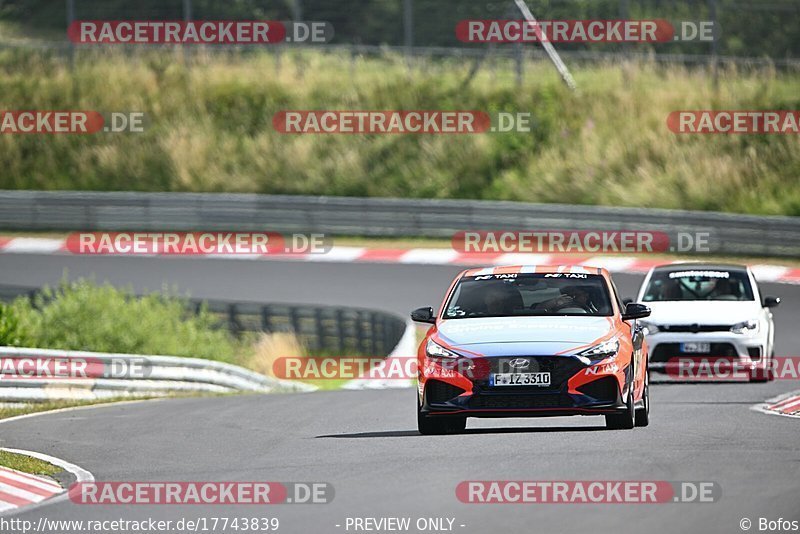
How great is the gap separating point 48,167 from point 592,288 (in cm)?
3206

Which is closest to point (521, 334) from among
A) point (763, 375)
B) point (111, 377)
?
point (763, 375)

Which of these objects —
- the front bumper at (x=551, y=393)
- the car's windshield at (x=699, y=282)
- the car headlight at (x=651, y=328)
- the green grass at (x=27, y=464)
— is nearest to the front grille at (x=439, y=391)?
the front bumper at (x=551, y=393)

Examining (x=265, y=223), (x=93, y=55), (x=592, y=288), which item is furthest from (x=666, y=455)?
(x=93, y=55)

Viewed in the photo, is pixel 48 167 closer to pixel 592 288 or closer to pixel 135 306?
pixel 135 306

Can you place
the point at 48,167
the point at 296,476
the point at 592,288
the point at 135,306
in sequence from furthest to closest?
the point at 48,167 < the point at 135,306 < the point at 592,288 < the point at 296,476

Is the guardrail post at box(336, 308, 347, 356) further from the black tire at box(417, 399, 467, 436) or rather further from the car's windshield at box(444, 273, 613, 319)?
the black tire at box(417, 399, 467, 436)

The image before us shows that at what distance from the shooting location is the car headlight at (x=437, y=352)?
1241cm

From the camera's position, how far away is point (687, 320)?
18.7 meters

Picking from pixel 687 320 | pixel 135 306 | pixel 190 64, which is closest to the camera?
pixel 687 320

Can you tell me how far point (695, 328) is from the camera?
18625 millimetres

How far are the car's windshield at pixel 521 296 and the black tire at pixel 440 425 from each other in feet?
2.87

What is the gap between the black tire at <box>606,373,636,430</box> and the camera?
12688 millimetres

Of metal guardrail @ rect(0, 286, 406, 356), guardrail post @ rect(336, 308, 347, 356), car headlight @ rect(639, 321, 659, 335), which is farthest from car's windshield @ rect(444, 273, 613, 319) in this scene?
guardrail post @ rect(336, 308, 347, 356)

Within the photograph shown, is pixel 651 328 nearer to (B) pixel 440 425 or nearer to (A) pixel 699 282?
(A) pixel 699 282
